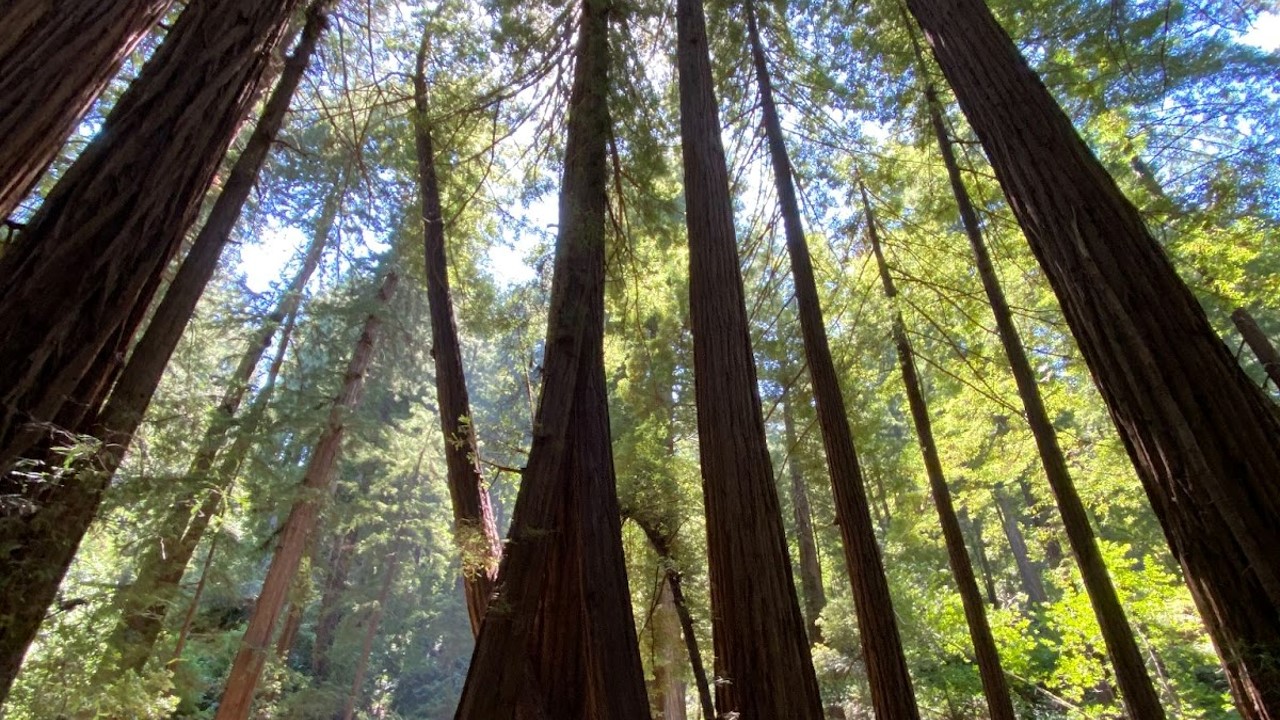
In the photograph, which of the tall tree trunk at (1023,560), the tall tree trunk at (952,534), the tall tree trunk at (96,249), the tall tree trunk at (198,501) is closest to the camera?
the tall tree trunk at (96,249)

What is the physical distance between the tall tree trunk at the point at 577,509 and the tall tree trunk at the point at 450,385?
0.60m

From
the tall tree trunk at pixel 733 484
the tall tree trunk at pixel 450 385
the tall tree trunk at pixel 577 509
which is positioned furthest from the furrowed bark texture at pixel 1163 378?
the tall tree trunk at pixel 450 385

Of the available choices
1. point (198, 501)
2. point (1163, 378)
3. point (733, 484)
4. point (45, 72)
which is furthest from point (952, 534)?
point (45, 72)

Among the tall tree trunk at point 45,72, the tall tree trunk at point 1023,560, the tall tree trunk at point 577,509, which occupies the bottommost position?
the tall tree trunk at point 577,509

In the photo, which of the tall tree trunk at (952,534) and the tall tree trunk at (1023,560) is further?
the tall tree trunk at (1023,560)

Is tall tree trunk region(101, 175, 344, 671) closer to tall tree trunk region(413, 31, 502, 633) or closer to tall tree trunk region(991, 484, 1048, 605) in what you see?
tall tree trunk region(413, 31, 502, 633)

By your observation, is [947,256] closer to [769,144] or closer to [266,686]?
[769,144]

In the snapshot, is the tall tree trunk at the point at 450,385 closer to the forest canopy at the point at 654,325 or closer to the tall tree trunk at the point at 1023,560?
the forest canopy at the point at 654,325

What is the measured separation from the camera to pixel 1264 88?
9141 millimetres

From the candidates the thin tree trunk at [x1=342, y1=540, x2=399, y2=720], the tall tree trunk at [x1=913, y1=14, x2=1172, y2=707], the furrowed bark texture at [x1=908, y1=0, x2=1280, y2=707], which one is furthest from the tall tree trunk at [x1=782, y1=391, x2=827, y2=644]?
the thin tree trunk at [x1=342, y1=540, x2=399, y2=720]

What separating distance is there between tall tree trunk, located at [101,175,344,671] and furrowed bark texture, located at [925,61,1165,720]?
5954 mm

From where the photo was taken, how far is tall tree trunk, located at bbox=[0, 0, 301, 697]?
2209mm

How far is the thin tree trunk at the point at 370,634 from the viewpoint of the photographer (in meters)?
16.1

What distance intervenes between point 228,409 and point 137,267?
5.82 metres
